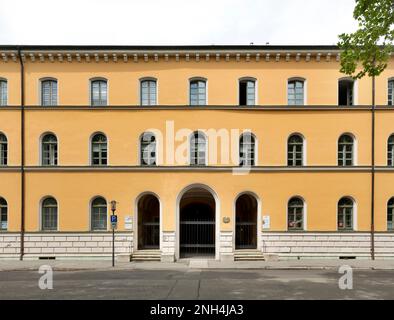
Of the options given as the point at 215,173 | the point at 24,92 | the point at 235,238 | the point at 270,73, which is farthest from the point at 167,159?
the point at 24,92

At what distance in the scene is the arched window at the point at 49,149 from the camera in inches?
816

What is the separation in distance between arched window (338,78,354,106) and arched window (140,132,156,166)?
11.8m

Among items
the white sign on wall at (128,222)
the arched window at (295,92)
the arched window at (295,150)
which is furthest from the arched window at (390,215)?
Result: the white sign on wall at (128,222)

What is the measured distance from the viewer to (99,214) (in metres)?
20.5

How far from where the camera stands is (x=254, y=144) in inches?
811

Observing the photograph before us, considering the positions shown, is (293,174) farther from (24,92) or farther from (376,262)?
(24,92)

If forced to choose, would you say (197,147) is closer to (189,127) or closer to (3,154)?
(189,127)

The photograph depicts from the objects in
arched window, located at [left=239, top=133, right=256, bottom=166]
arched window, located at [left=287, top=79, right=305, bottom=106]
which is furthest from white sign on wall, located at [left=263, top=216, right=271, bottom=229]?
arched window, located at [left=287, top=79, right=305, bottom=106]

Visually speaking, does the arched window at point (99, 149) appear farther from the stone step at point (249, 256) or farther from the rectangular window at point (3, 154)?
the stone step at point (249, 256)

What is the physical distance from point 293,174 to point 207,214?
7318mm

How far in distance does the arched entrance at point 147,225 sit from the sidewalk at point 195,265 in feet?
8.44

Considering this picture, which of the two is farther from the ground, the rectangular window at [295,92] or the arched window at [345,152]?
the rectangular window at [295,92]
